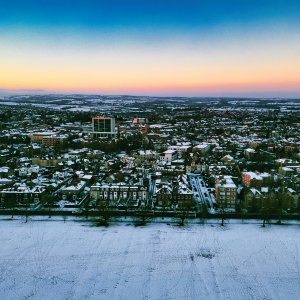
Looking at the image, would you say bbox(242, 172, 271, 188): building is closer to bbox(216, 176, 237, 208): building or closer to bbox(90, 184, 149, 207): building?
bbox(216, 176, 237, 208): building

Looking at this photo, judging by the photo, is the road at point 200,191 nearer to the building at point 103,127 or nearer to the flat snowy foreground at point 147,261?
the flat snowy foreground at point 147,261

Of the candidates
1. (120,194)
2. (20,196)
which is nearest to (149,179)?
(120,194)

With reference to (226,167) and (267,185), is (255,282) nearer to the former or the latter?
(267,185)

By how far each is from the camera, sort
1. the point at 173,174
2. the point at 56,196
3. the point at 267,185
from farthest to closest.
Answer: the point at 173,174
the point at 267,185
the point at 56,196

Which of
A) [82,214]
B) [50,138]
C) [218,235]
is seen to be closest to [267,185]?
[218,235]

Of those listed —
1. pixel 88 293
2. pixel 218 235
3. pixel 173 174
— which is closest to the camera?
pixel 88 293

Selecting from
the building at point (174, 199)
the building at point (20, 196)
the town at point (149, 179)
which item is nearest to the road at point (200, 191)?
the town at point (149, 179)

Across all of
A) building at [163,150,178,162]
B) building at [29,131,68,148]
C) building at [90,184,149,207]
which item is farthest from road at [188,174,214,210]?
building at [29,131,68,148]
